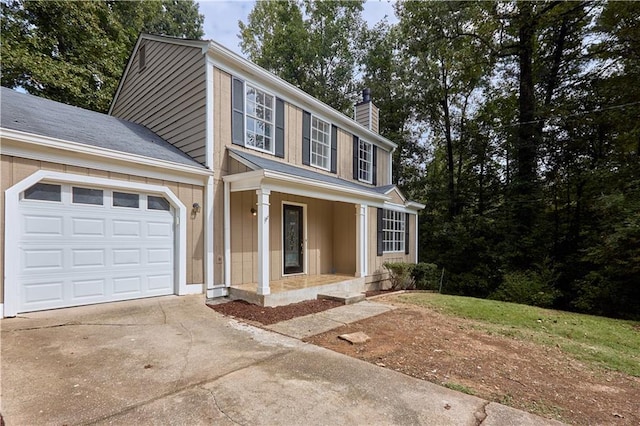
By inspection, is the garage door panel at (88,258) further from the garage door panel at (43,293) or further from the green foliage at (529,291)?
the green foliage at (529,291)

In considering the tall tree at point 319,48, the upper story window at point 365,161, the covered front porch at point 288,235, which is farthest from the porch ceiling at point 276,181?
the tall tree at point 319,48

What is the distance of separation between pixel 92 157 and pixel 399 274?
327 inches

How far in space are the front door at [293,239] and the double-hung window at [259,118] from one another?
1.76m

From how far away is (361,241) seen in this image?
29.5ft

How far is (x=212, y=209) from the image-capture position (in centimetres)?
652

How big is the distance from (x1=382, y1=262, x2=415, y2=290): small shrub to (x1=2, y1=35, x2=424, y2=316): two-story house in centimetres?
32

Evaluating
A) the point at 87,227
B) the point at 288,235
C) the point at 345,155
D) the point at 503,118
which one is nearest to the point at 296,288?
the point at 288,235

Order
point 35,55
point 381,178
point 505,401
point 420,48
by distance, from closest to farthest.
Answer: point 505,401, point 35,55, point 381,178, point 420,48

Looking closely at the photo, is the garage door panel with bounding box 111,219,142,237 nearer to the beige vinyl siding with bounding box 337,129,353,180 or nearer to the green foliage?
the beige vinyl siding with bounding box 337,129,353,180

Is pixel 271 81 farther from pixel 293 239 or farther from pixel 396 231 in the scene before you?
pixel 396 231

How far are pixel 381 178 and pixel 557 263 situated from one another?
6.76 metres

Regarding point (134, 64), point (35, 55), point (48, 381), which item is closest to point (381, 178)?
point (134, 64)

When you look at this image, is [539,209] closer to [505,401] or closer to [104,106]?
[505,401]

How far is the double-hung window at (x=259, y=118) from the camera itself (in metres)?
7.38
